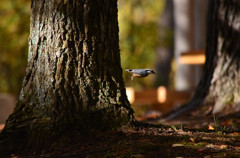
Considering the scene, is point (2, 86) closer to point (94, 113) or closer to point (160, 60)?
point (160, 60)

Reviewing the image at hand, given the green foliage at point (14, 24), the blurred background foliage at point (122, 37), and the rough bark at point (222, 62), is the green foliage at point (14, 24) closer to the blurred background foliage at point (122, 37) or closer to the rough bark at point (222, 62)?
the blurred background foliage at point (122, 37)

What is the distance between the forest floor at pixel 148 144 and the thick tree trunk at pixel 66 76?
0.42 ft

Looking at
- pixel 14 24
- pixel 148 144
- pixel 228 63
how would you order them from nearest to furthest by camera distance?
1. pixel 148 144
2. pixel 228 63
3. pixel 14 24

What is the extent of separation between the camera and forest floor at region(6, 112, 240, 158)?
9.16ft

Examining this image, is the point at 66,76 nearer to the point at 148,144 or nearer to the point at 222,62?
the point at 148,144

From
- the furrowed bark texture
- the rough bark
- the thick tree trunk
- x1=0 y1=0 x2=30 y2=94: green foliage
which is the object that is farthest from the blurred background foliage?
the thick tree trunk

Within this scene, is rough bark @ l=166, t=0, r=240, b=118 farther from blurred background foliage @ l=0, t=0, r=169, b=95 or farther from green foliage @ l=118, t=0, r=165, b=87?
green foliage @ l=118, t=0, r=165, b=87

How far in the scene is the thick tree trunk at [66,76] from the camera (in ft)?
10.2

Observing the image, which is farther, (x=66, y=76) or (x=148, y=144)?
(x=66, y=76)

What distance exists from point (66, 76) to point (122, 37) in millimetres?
11256

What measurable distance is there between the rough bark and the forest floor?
161 cm

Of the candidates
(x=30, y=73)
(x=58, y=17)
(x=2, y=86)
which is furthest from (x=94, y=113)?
(x=2, y=86)

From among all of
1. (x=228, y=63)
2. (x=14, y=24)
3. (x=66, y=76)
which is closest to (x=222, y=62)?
(x=228, y=63)

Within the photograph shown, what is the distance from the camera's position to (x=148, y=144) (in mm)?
2922
